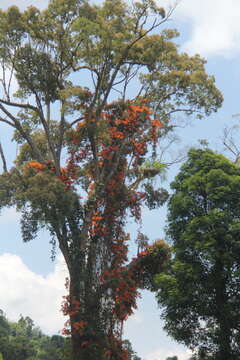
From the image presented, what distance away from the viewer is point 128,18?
677 inches

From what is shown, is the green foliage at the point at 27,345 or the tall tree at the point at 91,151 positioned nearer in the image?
the tall tree at the point at 91,151

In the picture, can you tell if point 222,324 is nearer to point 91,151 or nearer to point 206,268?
point 206,268

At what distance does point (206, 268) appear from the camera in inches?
613

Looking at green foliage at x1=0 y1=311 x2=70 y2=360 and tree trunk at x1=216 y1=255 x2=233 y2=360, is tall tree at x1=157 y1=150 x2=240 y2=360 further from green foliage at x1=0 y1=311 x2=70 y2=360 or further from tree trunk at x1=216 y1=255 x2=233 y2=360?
green foliage at x1=0 y1=311 x2=70 y2=360

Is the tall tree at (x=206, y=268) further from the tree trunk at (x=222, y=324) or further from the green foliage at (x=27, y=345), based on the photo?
the green foliage at (x=27, y=345)

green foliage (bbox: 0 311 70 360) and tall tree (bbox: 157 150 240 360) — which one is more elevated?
green foliage (bbox: 0 311 70 360)

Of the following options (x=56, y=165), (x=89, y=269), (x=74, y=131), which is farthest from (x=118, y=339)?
(x=74, y=131)

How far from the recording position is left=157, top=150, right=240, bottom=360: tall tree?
49.0 feet

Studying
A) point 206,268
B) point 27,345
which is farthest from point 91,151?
point 27,345

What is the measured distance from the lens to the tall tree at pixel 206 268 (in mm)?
14930

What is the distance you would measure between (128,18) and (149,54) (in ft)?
5.62

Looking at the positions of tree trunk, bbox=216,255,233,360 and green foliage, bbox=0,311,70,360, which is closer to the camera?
tree trunk, bbox=216,255,233,360

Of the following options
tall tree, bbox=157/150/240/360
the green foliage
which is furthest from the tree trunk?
the green foliage

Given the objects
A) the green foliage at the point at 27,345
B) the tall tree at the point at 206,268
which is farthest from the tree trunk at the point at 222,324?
the green foliage at the point at 27,345
